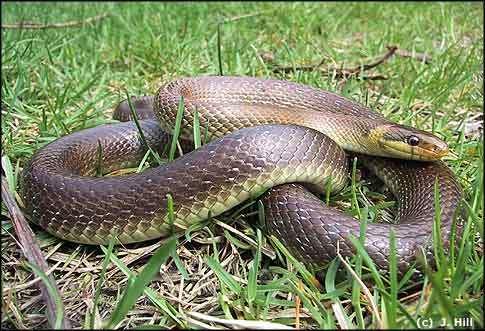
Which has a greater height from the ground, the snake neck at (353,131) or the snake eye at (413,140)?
the snake eye at (413,140)

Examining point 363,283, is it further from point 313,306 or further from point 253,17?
point 253,17

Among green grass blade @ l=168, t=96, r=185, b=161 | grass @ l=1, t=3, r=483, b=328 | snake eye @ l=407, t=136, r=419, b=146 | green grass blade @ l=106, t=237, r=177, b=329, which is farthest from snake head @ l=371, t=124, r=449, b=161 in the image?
green grass blade @ l=106, t=237, r=177, b=329

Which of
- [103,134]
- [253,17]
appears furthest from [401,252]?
[253,17]

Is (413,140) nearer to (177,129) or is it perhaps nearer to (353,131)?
(353,131)

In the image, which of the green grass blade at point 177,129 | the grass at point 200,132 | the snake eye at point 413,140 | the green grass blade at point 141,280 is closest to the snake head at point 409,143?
the snake eye at point 413,140

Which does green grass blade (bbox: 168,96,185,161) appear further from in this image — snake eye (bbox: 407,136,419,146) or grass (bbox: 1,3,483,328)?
snake eye (bbox: 407,136,419,146)

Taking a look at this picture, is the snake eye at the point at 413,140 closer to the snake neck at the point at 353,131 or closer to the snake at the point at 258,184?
the snake at the point at 258,184
